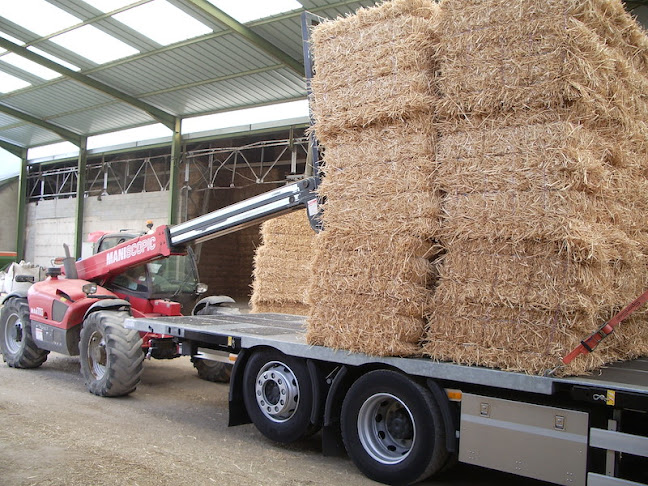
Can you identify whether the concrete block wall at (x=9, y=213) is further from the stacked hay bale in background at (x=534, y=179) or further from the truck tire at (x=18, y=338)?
the stacked hay bale in background at (x=534, y=179)

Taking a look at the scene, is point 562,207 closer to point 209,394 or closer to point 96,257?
point 209,394

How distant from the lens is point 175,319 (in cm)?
790

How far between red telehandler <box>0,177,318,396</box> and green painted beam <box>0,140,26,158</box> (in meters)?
19.3

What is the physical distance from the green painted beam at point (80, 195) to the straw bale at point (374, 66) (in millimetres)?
20390

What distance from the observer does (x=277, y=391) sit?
6.04m

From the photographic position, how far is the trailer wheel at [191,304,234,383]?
9.20 metres

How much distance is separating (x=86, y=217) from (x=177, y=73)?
32.1 feet

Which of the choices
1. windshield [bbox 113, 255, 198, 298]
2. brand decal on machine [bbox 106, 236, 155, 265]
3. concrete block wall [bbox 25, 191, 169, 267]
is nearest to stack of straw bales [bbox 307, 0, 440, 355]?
brand decal on machine [bbox 106, 236, 155, 265]

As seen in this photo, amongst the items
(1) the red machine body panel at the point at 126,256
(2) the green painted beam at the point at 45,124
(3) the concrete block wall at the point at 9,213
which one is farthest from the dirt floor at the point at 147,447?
(3) the concrete block wall at the point at 9,213

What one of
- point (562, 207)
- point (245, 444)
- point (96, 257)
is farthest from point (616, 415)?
point (96, 257)

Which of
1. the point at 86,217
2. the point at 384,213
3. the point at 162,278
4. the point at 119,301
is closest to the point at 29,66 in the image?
the point at 86,217

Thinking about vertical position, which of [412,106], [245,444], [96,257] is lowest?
[245,444]

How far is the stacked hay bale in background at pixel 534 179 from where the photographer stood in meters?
4.31

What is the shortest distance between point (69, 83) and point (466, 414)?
18228mm
